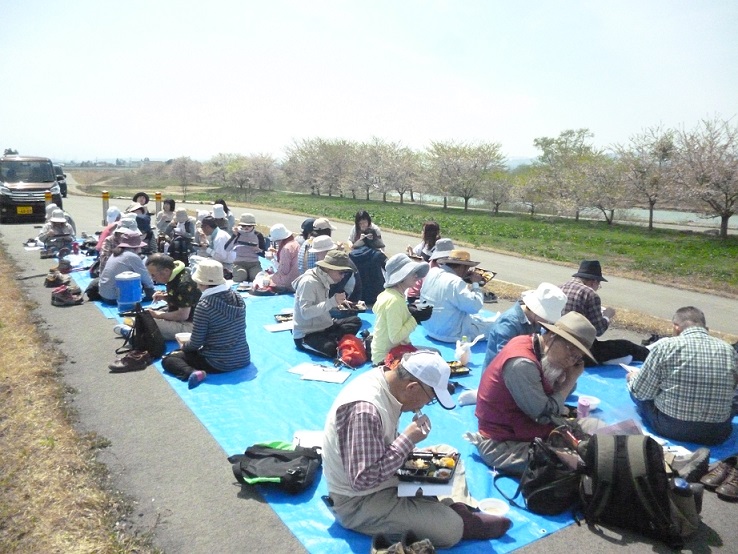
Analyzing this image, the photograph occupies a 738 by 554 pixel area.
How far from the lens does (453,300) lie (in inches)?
272

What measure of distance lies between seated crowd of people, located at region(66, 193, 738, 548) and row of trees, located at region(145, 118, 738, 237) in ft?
58.1

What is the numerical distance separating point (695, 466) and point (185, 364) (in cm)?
500

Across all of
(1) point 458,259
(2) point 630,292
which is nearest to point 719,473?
(1) point 458,259

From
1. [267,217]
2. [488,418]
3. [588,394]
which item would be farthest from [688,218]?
[488,418]

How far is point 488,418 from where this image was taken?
4148 mm

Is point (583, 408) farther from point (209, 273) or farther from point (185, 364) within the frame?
point (185, 364)

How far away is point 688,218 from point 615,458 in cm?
3078

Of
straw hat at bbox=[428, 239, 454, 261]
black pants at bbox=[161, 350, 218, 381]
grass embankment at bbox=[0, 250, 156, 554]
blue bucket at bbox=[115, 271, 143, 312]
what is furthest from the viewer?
blue bucket at bbox=[115, 271, 143, 312]

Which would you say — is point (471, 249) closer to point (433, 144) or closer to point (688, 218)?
point (688, 218)

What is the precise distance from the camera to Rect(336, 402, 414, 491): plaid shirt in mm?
2801

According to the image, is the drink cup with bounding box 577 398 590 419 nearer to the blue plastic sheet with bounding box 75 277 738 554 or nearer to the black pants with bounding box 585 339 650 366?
the blue plastic sheet with bounding box 75 277 738 554

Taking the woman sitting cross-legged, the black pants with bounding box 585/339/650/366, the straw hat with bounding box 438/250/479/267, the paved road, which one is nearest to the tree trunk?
the paved road

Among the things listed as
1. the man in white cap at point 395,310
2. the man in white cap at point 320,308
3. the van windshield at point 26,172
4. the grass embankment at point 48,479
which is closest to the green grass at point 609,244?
the man in white cap at point 320,308

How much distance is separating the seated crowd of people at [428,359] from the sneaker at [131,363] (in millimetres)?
439
